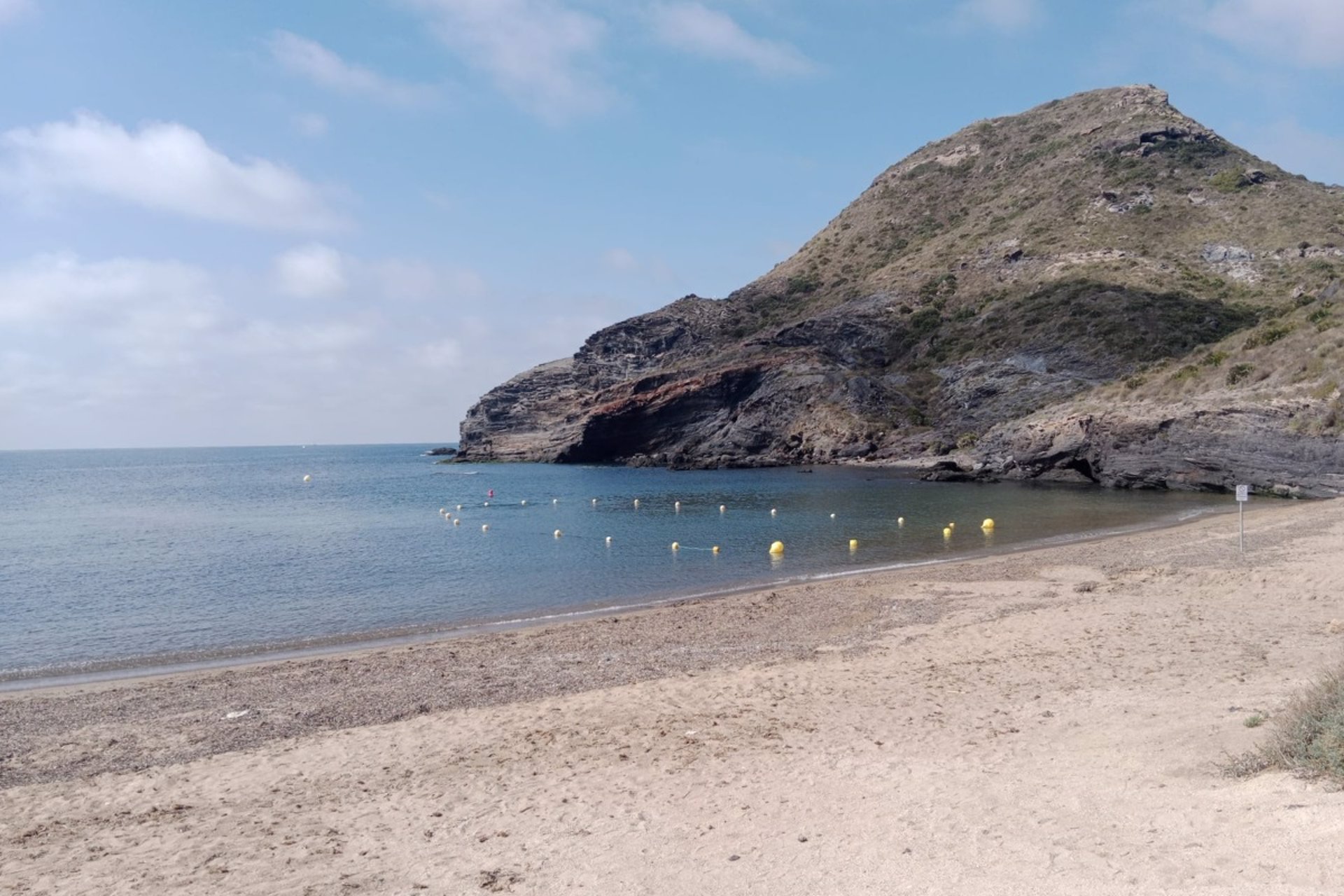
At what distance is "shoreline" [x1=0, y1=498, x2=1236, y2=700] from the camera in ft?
53.4

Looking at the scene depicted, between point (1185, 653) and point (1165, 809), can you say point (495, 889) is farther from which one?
point (1185, 653)

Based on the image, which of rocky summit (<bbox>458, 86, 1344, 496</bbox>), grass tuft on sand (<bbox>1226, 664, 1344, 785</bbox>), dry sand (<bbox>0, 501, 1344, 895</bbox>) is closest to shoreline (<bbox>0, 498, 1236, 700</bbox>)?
dry sand (<bbox>0, 501, 1344, 895</bbox>)

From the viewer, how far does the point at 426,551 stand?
33.1 metres

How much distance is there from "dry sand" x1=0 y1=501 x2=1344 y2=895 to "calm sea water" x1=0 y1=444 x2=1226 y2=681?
17.8 feet

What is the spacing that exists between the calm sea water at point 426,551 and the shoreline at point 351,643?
170 mm

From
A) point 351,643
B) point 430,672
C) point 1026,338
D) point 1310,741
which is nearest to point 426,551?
point 351,643

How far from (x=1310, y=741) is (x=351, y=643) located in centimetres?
1737

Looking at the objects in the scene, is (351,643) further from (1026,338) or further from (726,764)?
(1026,338)

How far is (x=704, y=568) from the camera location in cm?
2697

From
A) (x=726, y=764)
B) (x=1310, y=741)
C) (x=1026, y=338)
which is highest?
(x=1026, y=338)

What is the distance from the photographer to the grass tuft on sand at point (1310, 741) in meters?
5.83

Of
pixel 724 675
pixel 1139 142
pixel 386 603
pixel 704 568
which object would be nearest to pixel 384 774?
pixel 724 675

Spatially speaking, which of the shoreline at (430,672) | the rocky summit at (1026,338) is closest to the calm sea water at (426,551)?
the shoreline at (430,672)

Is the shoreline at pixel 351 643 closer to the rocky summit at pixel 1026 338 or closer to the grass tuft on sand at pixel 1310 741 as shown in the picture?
the grass tuft on sand at pixel 1310 741
